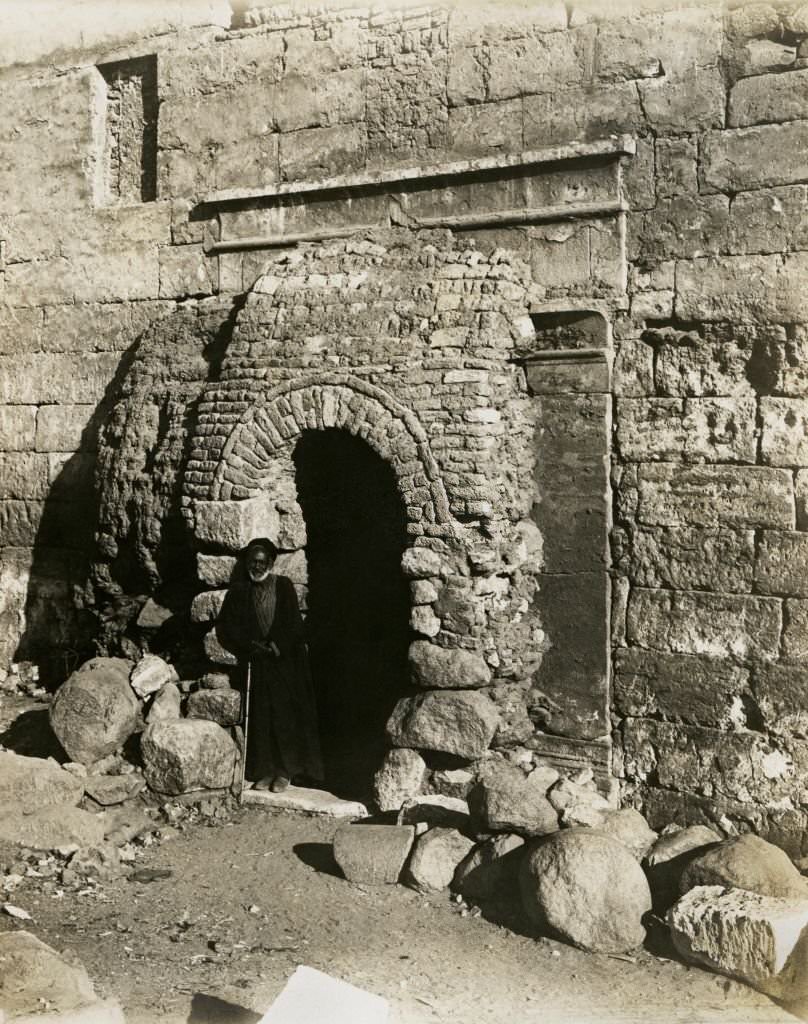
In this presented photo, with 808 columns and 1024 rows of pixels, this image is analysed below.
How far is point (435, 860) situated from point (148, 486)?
11.0ft

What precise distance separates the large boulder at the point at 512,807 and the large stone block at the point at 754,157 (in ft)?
11.9

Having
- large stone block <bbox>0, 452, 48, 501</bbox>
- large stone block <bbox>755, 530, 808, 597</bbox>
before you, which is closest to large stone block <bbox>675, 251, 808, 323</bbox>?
large stone block <bbox>755, 530, 808, 597</bbox>

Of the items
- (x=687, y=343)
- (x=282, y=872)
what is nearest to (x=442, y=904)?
(x=282, y=872)

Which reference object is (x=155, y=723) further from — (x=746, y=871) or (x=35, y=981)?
(x=746, y=871)

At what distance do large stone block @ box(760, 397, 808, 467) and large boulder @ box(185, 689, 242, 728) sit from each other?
3561 mm

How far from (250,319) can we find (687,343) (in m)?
2.82

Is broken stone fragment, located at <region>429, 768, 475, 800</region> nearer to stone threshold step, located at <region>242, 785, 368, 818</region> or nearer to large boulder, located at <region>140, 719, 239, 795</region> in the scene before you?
stone threshold step, located at <region>242, 785, 368, 818</region>

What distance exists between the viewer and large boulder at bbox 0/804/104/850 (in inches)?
234

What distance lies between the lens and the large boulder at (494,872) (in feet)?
18.2

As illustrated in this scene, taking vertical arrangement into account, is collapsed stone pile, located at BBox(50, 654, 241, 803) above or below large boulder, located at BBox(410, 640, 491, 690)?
below

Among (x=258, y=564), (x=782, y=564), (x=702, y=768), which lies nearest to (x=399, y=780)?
(x=258, y=564)

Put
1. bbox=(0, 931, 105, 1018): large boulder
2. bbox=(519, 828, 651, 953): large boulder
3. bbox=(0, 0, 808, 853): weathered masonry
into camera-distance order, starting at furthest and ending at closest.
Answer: bbox=(0, 0, 808, 853): weathered masonry, bbox=(519, 828, 651, 953): large boulder, bbox=(0, 931, 105, 1018): large boulder

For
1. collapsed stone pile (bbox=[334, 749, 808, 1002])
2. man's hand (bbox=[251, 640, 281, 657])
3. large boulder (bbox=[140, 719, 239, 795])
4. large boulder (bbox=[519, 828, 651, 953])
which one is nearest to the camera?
collapsed stone pile (bbox=[334, 749, 808, 1002])

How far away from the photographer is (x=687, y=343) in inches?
253
